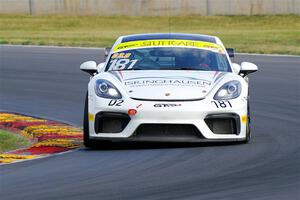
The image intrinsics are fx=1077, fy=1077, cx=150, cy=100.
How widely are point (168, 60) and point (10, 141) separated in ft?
6.71

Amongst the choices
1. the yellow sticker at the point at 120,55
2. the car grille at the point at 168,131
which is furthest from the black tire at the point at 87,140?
the yellow sticker at the point at 120,55

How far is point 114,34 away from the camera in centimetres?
3522

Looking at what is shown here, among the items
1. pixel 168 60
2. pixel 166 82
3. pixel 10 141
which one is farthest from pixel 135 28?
pixel 166 82

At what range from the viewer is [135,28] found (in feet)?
131

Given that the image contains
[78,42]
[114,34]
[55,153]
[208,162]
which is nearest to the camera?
[208,162]

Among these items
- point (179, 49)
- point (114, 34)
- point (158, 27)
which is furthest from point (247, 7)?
point (179, 49)

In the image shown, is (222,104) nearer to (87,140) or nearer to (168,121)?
(168,121)

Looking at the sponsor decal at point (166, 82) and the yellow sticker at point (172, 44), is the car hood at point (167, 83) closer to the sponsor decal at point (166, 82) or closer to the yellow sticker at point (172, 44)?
the sponsor decal at point (166, 82)

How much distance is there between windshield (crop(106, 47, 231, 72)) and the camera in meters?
11.8

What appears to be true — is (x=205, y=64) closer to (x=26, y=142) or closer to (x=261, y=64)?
(x=26, y=142)

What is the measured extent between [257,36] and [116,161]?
2333 centimetres

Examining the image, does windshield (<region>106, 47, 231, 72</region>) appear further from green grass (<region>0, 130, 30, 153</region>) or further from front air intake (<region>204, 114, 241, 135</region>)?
green grass (<region>0, 130, 30, 153</region>)

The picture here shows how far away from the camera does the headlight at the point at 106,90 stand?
1090 centimetres

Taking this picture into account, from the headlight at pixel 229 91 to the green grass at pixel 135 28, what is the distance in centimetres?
1703
